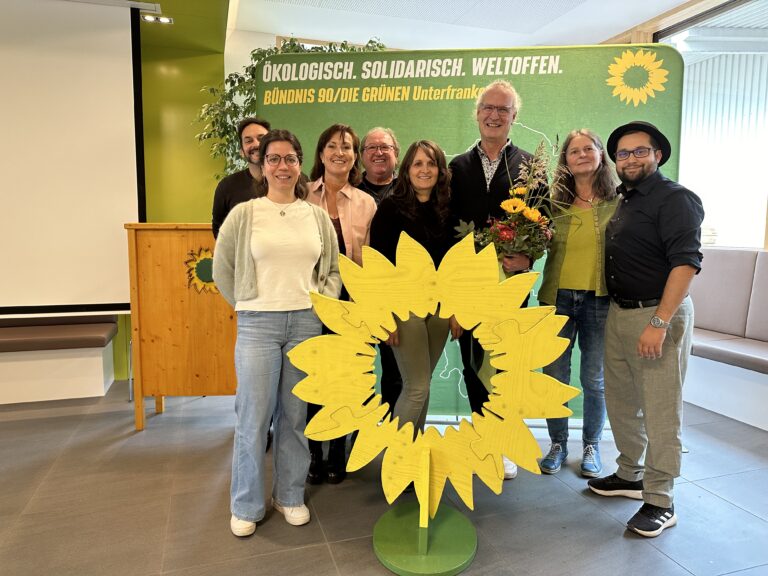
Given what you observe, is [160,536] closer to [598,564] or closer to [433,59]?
[598,564]

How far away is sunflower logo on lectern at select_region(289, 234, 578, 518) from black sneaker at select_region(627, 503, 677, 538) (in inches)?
27.5

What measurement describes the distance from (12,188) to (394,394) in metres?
3.33

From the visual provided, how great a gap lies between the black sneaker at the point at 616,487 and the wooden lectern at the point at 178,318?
A: 217 centimetres

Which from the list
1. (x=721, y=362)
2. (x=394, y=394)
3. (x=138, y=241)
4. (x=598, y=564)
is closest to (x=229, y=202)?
(x=138, y=241)

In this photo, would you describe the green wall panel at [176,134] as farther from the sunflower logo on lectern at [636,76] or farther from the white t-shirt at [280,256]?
the sunflower logo on lectern at [636,76]

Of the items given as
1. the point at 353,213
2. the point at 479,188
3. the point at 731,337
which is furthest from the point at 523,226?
the point at 731,337

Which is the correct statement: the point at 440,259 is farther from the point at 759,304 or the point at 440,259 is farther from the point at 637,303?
the point at 759,304

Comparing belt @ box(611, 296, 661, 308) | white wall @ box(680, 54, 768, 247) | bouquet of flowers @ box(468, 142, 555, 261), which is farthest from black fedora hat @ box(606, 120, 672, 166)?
white wall @ box(680, 54, 768, 247)

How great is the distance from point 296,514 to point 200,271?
1714mm

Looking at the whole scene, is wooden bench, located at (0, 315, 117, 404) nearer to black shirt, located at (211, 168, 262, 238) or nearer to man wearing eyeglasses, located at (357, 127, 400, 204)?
black shirt, located at (211, 168, 262, 238)

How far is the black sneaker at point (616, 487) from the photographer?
2.49m

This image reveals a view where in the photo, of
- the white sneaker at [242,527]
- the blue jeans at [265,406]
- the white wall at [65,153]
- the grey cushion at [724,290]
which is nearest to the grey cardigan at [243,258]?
the blue jeans at [265,406]

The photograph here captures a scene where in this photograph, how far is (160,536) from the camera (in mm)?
2199

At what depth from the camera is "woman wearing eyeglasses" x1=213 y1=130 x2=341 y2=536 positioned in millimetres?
2055
